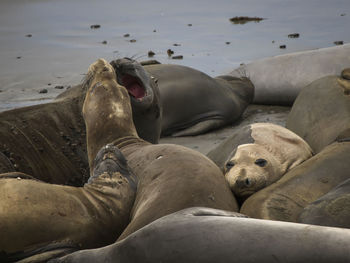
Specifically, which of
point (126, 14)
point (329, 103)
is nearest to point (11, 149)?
point (329, 103)

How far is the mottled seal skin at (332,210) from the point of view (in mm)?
2908

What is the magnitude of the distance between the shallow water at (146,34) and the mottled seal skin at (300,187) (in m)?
4.41

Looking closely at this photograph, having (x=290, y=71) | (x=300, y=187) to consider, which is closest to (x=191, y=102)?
(x=290, y=71)

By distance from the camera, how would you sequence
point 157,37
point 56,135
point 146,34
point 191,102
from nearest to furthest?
point 56,135 → point 191,102 → point 157,37 → point 146,34

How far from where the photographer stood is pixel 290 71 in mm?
7859

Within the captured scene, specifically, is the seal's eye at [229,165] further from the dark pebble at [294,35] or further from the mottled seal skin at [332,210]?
the dark pebble at [294,35]

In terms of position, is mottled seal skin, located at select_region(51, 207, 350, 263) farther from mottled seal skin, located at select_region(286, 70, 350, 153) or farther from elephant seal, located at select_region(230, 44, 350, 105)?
elephant seal, located at select_region(230, 44, 350, 105)

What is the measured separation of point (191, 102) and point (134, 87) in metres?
2.15

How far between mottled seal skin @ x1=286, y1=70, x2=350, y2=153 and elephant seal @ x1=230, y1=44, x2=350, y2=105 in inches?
76.3

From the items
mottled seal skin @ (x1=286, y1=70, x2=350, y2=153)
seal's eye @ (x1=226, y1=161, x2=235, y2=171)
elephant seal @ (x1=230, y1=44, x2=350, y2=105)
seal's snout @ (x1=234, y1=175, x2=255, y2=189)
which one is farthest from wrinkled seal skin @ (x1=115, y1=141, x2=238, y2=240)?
elephant seal @ (x1=230, y1=44, x2=350, y2=105)

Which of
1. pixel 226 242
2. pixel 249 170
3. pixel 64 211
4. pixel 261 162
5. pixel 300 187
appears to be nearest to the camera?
pixel 226 242

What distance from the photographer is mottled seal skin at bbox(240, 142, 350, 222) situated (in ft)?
11.0

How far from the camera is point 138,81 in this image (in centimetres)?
498

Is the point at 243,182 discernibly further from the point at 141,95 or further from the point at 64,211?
the point at 141,95
